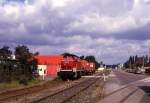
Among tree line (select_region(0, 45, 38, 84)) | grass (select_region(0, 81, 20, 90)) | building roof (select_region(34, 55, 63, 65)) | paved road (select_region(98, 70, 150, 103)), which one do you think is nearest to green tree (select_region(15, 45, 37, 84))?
tree line (select_region(0, 45, 38, 84))

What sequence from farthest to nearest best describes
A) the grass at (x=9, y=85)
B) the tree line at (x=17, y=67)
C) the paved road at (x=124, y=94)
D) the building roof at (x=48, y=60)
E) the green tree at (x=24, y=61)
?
the building roof at (x=48, y=60) < the green tree at (x=24, y=61) < the tree line at (x=17, y=67) < the grass at (x=9, y=85) < the paved road at (x=124, y=94)

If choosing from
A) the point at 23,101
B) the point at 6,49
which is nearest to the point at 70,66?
the point at 6,49

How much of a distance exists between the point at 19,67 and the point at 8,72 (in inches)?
220

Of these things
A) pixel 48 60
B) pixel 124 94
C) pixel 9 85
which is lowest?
pixel 124 94

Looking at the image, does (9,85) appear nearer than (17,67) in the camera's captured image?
Yes

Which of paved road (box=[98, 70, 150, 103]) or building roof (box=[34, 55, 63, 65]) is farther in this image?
building roof (box=[34, 55, 63, 65])

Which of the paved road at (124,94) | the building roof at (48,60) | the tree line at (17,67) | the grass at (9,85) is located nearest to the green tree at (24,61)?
the tree line at (17,67)

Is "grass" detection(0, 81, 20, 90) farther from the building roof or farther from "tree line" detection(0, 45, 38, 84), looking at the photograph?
the building roof

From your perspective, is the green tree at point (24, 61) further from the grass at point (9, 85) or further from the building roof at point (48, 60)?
the building roof at point (48, 60)

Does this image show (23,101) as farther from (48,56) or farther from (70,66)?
(48,56)

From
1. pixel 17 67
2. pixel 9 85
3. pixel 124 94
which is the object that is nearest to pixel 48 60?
pixel 17 67

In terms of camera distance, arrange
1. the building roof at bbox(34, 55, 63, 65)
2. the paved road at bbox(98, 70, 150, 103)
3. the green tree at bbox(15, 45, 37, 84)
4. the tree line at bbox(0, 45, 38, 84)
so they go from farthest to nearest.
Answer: the building roof at bbox(34, 55, 63, 65) → the green tree at bbox(15, 45, 37, 84) → the tree line at bbox(0, 45, 38, 84) → the paved road at bbox(98, 70, 150, 103)

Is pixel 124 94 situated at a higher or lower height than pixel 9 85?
lower

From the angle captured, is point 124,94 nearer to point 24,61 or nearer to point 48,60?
point 24,61
